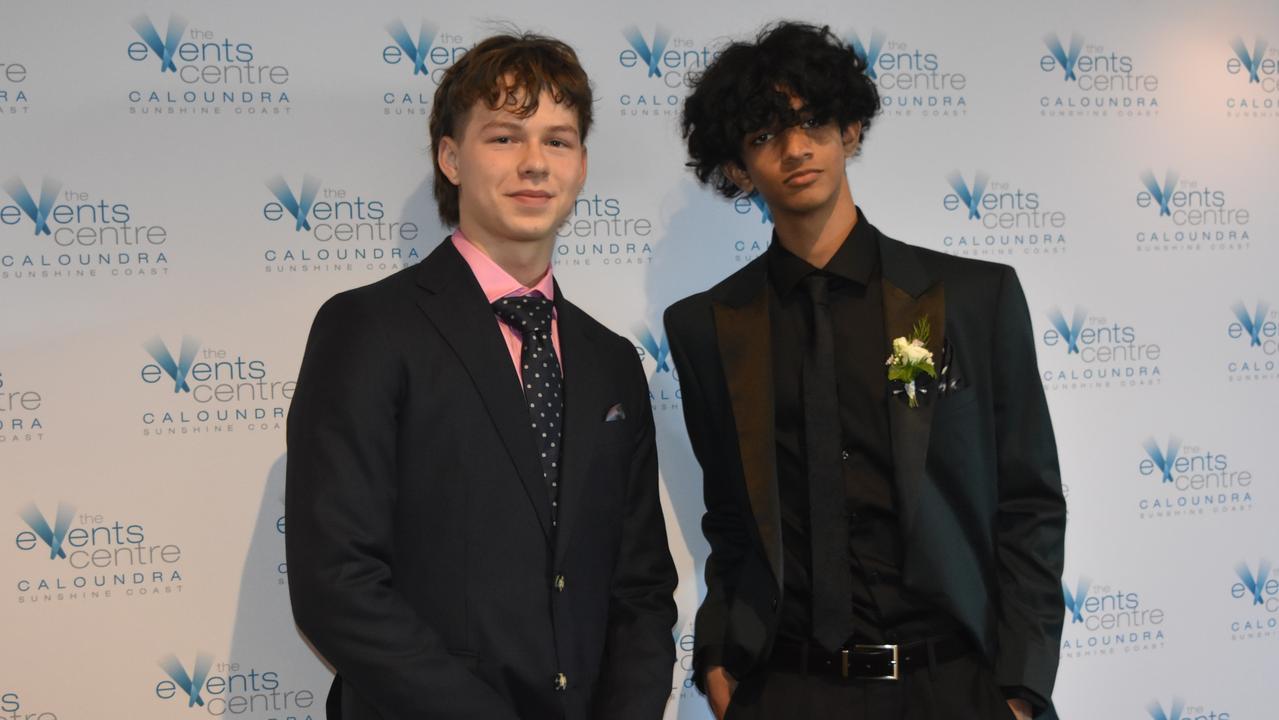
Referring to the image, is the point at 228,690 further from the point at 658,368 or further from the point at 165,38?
the point at 165,38

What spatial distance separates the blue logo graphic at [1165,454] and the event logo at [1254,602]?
1.33 ft

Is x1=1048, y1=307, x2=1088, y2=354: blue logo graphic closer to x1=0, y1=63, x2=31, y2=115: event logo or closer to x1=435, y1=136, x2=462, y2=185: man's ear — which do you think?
x1=435, y1=136, x2=462, y2=185: man's ear

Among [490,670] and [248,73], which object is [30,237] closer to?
[248,73]

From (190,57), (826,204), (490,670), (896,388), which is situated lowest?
(490,670)

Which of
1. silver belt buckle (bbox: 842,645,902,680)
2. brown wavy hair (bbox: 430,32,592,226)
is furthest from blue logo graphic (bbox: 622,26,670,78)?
silver belt buckle (bbox: 842,645,902,680)

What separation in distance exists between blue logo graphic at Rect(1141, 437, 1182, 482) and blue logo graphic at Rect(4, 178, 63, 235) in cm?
322

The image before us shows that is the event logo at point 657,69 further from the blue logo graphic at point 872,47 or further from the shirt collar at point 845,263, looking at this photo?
the shirt collar at point 845,263

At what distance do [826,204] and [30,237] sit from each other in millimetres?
2000

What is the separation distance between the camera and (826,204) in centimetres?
221

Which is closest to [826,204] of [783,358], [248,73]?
[783,358]

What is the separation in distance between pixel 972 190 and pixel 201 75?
2.23m

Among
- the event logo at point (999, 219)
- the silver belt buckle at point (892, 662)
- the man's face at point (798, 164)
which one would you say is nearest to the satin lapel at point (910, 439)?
the silver belt buckle at point (892, 662)

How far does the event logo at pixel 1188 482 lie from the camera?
10.4 feet

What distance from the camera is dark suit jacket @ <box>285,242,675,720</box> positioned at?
1.79m
